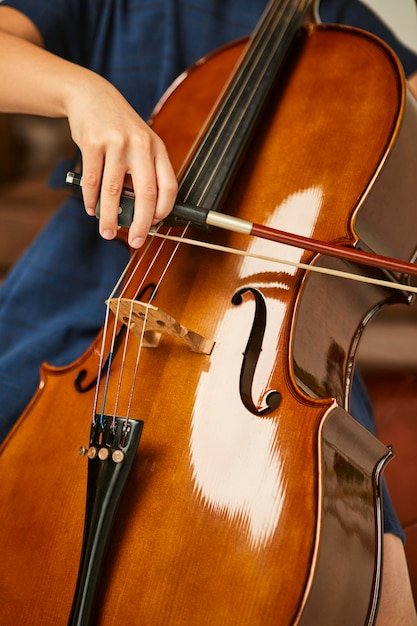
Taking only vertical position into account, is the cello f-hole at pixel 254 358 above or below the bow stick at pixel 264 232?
below

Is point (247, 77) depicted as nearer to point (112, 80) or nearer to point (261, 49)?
point (261, 49)

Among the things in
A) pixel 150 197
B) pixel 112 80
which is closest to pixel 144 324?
pixel 150 197

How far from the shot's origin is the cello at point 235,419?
47 centimetres

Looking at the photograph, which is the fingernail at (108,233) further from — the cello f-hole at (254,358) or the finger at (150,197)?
the cello f-hole at (254,358)

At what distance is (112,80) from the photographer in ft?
3.43

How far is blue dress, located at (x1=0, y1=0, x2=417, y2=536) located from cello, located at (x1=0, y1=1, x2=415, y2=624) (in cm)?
20

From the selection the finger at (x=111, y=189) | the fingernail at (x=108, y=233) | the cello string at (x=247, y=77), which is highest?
the cello string at (x=247, y=77)

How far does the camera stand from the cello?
468 mm

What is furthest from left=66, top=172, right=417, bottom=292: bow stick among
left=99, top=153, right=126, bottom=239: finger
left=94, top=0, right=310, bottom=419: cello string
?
left=94, top=0, right=310, bottom=419: cello string

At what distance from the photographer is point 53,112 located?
733 mm

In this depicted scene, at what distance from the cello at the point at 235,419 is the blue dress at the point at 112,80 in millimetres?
197

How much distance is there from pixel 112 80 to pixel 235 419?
2.48ft

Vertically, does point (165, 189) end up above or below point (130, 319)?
above

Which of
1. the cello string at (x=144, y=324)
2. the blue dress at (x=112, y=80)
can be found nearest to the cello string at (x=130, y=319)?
the cello string at (x=144, y=324)
